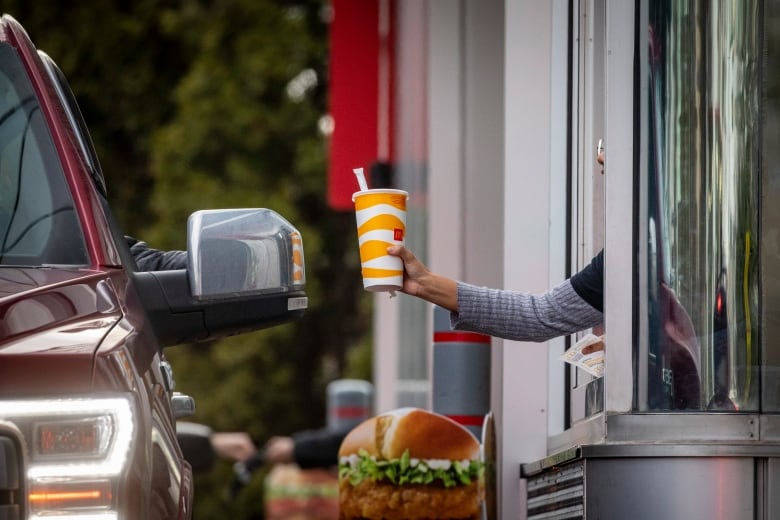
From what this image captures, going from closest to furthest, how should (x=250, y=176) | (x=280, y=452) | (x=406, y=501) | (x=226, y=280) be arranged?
(x=226, y=280) → (x=406, y=501) → (x=280, y=452) → (x=250, y=176)

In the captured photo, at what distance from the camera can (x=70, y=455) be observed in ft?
10.0

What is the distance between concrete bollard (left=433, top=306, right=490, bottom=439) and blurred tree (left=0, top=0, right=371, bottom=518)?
14.2 meters

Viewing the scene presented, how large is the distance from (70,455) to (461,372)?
103 inches

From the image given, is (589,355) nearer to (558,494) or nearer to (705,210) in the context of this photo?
(558,494)

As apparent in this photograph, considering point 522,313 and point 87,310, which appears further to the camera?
point 522,313

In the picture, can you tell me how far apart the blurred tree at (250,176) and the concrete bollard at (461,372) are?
46.6ft

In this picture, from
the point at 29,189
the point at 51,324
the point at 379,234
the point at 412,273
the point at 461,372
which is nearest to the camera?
the point at 51,324

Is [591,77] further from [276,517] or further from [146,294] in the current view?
[276,517]

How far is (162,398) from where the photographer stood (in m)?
3.67

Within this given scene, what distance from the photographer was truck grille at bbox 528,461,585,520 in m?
4.05

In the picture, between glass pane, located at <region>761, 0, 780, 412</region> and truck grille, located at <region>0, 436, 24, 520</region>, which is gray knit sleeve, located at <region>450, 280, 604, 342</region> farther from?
truck grille, located at <region>0, 436, 24, 520</region>

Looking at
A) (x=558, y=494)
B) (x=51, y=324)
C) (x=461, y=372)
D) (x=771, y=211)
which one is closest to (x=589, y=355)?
(x=558, y=494)

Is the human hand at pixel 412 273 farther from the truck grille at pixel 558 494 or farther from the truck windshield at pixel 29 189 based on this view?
the truck windshield at pixel 29 189

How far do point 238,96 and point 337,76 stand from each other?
7.81m
